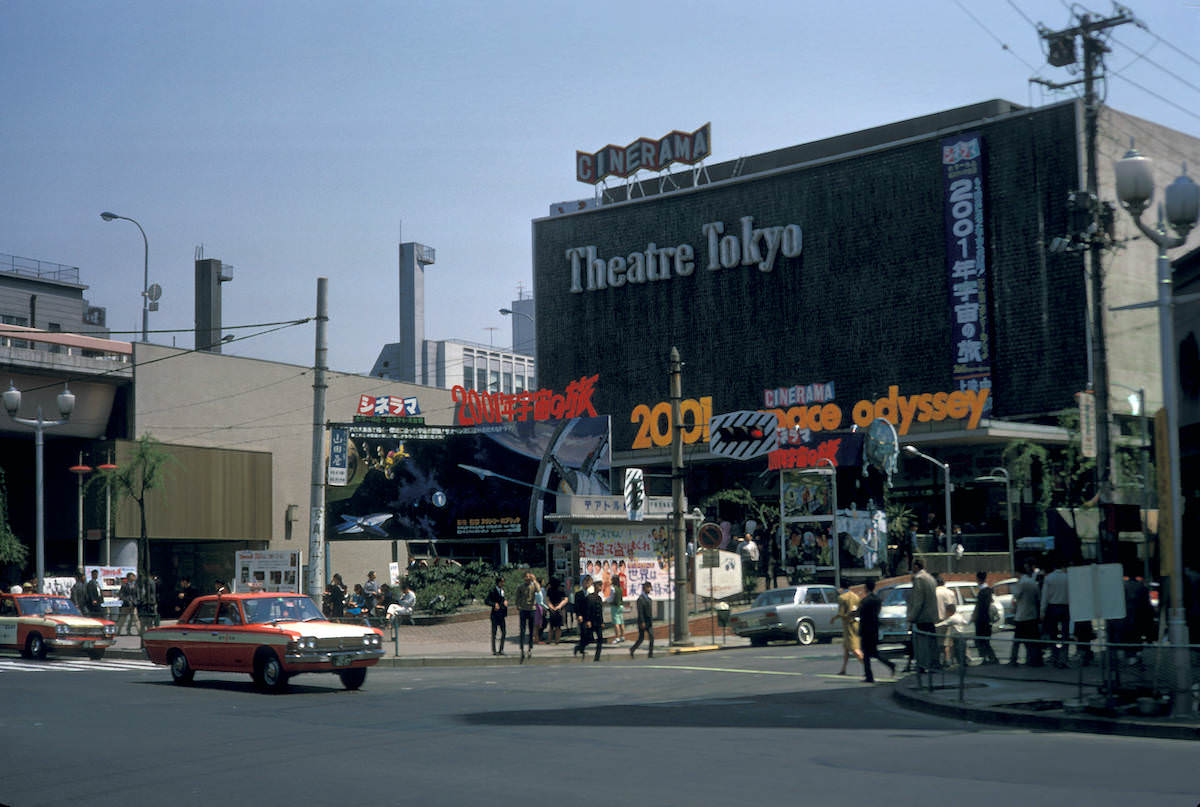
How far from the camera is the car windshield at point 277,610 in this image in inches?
851

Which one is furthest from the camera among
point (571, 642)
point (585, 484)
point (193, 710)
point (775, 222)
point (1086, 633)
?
point (775, 222)

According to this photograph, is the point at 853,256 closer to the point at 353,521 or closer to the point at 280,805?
the point at 353,521

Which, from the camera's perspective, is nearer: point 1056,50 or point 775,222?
point 1056,50

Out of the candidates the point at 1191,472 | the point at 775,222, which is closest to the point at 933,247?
the point at 775,222

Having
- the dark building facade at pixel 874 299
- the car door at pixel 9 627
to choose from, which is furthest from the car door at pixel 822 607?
the dark building facade at pixel 874 299

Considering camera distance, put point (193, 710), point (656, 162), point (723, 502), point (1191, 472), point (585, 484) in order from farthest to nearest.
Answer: point (656, 162) → point (723, 502) → point (585, 484) → point (1191, 472) → point (193, 710)

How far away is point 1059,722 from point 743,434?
47590 millimetres

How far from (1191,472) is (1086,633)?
3.95 metres

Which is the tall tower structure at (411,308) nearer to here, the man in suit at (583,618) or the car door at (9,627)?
the car door at (9,627)

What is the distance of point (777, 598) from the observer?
3225cm

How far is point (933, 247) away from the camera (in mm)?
58594

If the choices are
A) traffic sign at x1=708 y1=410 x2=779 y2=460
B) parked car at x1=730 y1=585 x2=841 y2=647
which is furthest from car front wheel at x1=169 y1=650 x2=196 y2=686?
traffic sign at x1=708 y1=410 x2=779 y2=460

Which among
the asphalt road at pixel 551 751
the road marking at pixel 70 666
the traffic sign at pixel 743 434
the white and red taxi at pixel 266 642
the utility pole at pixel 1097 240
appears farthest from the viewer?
the traffic sign at pixel 743 434

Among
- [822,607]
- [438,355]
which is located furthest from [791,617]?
[438,355]
